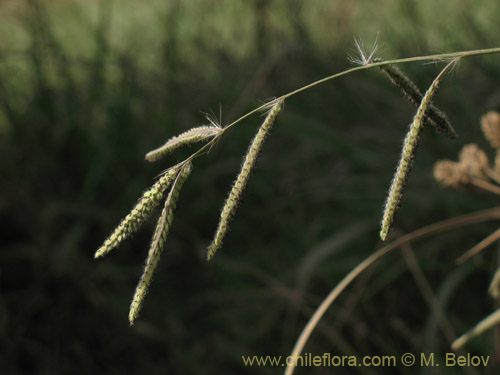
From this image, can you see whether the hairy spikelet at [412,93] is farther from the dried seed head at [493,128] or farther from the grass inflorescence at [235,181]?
the dried seed head at [493,128]

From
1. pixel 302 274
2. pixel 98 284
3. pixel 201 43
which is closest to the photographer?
pixel 302 274

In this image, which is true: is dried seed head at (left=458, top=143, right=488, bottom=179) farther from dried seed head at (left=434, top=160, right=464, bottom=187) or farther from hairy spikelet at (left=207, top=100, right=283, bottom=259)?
hairy spikelet at (left=207, top=100, right=283, bottom=259)

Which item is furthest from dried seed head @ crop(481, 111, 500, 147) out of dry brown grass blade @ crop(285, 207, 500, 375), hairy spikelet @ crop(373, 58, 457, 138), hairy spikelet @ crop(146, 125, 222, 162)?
hairy spikelet @ crop(146, 125, 222, 162)

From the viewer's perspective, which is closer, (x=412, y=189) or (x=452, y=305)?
(x=452, y=305)

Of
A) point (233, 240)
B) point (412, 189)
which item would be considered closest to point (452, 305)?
point (412, 189)

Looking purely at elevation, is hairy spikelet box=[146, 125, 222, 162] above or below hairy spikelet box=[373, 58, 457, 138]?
below

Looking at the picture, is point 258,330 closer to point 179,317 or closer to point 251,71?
point 179,317

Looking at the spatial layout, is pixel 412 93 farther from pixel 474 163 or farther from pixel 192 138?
pixel 474 163
